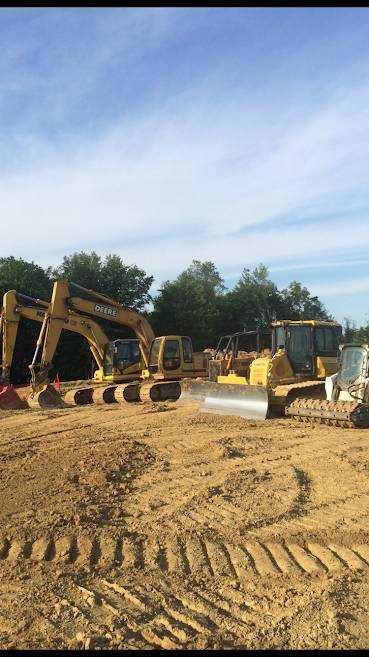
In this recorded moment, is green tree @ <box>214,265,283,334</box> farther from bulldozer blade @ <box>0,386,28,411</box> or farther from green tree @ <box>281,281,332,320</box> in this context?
bulldozer blade @ <box>0,386,28,411</box>

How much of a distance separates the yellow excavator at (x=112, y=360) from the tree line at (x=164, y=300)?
6461 millimetres

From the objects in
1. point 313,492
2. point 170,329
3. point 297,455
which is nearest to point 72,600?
point 313,492

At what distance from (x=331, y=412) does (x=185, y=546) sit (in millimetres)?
7228

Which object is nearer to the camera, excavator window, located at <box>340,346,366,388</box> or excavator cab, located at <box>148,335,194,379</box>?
excavator window, located at <box>340,346,366,388</box>

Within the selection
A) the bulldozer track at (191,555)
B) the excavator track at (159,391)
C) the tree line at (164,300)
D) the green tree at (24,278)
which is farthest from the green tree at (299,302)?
the bulldozer track at (191,555)

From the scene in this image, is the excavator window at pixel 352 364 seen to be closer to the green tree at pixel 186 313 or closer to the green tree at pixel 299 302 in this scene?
the green tree at pixel 186 313

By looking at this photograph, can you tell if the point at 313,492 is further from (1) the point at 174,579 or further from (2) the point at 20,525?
(2) the point at 20,525

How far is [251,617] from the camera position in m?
3.65

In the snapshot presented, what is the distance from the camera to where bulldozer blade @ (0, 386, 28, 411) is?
17.8m

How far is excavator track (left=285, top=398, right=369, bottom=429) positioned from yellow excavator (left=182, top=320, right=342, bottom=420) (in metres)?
1.10

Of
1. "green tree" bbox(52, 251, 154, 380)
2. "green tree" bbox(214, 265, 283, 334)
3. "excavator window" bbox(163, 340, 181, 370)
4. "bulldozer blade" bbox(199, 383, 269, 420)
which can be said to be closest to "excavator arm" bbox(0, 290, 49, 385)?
"excavator window" bbox(163, 340, 181, 370)

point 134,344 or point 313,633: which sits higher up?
point 134,344

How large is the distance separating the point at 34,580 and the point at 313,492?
343 cm

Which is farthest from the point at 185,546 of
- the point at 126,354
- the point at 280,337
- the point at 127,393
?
the point at 126,354
